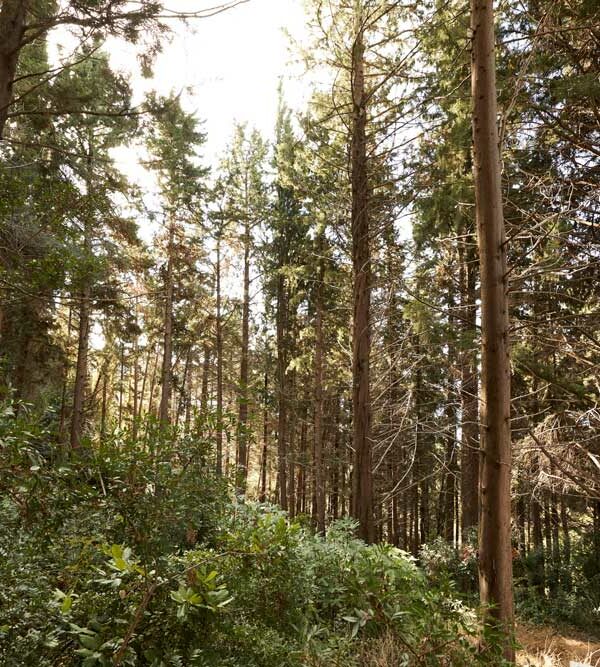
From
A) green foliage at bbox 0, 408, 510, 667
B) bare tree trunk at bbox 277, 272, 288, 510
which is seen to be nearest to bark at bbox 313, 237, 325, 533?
bare tree trunk at bbox 277, 272, 288, 510

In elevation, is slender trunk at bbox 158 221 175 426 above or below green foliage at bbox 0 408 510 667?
above

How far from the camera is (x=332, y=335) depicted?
61.8 ft

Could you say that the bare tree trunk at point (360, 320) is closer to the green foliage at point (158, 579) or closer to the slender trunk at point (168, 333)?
the green foliage at point (158, 579)

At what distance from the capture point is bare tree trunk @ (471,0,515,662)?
3.42m

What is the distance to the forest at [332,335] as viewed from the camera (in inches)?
107

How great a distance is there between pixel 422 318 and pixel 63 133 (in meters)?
11.9

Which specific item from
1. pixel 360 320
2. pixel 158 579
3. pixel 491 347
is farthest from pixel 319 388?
pixel 158 579

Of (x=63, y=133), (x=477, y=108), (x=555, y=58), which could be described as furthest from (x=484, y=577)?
(x=63, y=133)

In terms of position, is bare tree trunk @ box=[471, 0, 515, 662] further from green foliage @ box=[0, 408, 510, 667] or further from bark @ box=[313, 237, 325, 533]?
bark @ box=[313, 237, 325, 533]

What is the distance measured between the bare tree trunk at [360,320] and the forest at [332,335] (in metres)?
0.05

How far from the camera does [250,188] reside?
65.2 ft

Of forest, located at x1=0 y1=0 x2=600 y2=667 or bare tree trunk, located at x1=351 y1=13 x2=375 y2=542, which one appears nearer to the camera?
forest, located at x1=0 y1=0 x2=600 y2=667

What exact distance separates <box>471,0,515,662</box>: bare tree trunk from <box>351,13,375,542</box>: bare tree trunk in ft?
11.7

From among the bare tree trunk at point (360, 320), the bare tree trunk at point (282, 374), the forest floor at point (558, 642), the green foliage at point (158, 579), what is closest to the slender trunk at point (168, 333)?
the bare tree trunk at point (282, 374)
